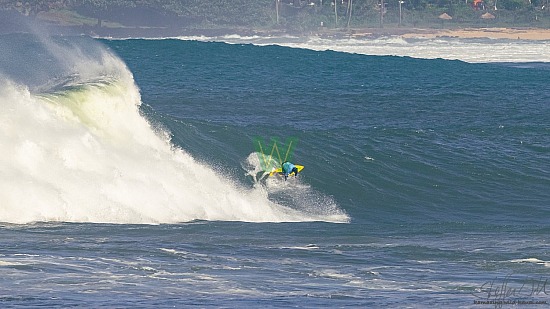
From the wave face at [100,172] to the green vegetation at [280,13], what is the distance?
10383 cm

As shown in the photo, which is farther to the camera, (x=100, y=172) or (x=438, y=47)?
(x=438, y=47)

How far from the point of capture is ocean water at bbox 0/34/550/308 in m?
13.3

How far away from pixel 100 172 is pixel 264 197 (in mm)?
3355

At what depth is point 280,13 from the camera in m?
139

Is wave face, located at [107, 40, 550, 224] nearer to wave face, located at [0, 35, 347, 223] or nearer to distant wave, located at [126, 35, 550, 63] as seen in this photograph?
wave face, located at [0, 35, 347, 223]

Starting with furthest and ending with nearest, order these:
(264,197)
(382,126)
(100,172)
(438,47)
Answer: (438,47), (382,126), (264,197), (100,172)

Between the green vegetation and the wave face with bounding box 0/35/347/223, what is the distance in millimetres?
103826

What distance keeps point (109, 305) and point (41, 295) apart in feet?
2.76

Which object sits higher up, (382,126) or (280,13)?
(280,13)

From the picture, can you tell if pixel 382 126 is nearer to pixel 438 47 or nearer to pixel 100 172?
pixel 100 172

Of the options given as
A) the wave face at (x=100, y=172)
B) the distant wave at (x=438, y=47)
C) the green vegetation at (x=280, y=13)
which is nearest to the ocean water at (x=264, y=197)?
the wave face at (x=100, y=172)

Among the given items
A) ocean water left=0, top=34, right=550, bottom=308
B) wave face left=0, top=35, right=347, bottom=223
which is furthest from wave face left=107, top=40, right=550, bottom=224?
wave face left=0, top=35, right=347, bottom=223

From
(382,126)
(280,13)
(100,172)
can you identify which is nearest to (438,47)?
(280,13)

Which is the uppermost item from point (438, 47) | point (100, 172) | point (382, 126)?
point (100, 172)
